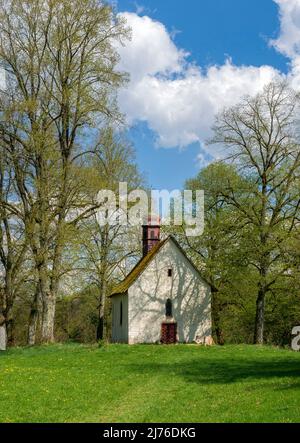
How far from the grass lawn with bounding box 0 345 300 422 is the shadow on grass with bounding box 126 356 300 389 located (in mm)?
32

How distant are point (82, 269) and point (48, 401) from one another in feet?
76.3

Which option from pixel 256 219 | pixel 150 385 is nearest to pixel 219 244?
pixel 256 219

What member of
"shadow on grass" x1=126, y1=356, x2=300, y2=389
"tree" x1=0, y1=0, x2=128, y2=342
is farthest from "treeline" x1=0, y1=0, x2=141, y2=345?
"shadow on grass" x1=126, y1=356, x2=300, y2=389

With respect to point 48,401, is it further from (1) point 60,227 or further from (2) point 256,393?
(1) point 60,227

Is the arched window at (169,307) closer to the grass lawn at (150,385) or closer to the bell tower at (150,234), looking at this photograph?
the bell tower at (150,234)

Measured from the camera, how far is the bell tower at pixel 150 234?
4178 cm

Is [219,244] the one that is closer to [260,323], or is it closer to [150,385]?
[260,323]

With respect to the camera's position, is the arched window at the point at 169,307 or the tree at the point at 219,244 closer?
the arched window at the point at 169,307

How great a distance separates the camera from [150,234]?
41812 millimetres

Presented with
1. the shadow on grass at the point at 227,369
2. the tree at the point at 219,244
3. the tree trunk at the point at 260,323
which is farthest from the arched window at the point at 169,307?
the shadow on grass at the point at 227,369

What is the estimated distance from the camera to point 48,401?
15500 millimetres

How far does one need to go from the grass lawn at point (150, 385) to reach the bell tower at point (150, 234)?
14321mm

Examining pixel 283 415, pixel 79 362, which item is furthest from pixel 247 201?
pixel 283 415

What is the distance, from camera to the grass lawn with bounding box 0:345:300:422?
44.5 ft
